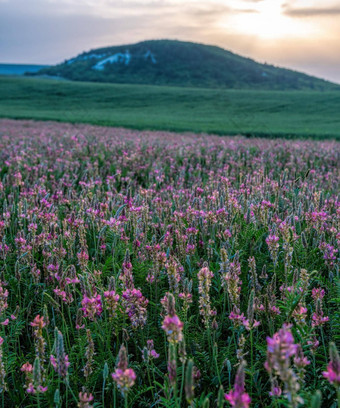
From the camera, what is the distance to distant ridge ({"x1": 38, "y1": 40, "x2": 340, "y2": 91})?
379 feet

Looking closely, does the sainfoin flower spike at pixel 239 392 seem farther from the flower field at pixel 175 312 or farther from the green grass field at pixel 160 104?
the green grass field at pixel 160 104

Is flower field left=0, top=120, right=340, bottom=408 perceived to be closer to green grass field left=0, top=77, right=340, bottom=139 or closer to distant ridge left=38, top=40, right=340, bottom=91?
green grass field left=0, top=77, right=340, bottom=139

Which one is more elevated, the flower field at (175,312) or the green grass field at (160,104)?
the green grass field at (160,104)

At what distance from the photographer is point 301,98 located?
174 ft

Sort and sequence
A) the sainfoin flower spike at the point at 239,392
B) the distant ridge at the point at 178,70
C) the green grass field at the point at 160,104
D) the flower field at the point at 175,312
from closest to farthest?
the sainfoin flower spike at the point at 239,392, the flower field at the point at 175,312, the green grass field at the point at 160,104, the distant ridge at the point at 178,70

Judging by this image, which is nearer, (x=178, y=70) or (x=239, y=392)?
(x=239, y=392)

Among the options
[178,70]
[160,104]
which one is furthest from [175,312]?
[178,70]

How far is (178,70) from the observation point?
133125 millimetres

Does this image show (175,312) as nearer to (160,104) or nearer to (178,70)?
(160,104)

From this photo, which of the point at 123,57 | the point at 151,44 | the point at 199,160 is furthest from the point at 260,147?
the point at 151,44

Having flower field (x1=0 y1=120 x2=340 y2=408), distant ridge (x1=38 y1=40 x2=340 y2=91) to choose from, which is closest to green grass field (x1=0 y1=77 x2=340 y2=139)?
flower field (x1=0 y1=120 x2=340 y2=408)

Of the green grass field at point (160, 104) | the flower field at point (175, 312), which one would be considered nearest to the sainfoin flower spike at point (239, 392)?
the flower field at point (175, 312)

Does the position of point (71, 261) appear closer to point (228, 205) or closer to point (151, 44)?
point (228, 205)

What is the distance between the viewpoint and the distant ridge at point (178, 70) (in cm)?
11562
